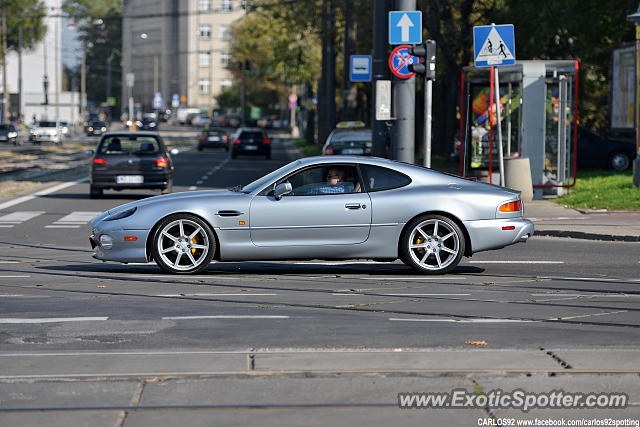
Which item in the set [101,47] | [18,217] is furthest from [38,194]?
[101,47]

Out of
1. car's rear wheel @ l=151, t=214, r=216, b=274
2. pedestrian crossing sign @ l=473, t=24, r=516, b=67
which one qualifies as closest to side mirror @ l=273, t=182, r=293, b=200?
car's rear wheel @ l=151, t=214, r=216, b=274

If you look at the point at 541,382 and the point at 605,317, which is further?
the point at 605,317

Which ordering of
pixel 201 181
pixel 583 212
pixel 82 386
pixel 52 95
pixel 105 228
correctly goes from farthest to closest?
pixel 52 95
pixel 201 181
pixel 583 212
pixel 105 228
pixel 82 386

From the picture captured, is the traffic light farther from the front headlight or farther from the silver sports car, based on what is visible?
the front headlight

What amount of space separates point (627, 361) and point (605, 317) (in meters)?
2.12

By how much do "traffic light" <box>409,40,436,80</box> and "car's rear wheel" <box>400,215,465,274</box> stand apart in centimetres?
798

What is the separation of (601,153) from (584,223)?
1815cm

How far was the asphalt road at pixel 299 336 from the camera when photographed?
7000 mm

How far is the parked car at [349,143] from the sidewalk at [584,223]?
12.1 metres

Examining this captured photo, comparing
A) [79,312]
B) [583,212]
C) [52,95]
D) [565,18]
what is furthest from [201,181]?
[52,95]

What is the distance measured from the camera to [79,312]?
10.5 m

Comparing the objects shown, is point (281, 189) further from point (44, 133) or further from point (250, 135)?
point (44, 133)

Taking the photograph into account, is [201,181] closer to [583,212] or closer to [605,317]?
[583,212]

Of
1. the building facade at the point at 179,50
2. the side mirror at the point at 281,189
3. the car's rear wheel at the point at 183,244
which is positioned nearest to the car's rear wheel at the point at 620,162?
the side mirror at the point at 281,189
